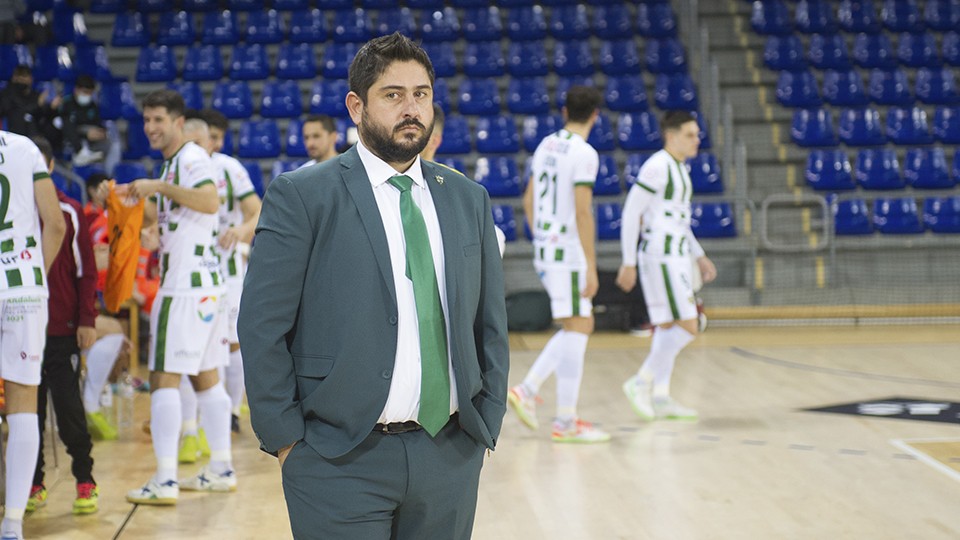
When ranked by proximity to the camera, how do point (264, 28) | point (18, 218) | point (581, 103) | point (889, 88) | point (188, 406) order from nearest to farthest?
Answer: point (18, 218) < point (188, 406) < point (581, 103) < point (889, 88) < point (264, 28)

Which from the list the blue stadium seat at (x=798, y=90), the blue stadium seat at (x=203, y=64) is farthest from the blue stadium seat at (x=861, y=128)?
the blue stadium seat at (x=203, y=64)

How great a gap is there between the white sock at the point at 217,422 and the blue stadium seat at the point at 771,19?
1111 centimetres

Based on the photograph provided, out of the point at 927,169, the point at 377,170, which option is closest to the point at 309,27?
the point at 927,169

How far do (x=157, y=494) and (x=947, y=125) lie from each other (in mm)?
11276

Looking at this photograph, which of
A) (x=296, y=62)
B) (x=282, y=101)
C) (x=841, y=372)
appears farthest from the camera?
(x=296, y=62)

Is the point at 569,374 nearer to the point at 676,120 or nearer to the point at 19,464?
the point at 676,120

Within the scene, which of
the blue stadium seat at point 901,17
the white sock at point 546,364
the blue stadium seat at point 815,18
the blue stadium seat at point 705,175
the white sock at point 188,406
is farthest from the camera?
the blue stadium seat at point 901,17

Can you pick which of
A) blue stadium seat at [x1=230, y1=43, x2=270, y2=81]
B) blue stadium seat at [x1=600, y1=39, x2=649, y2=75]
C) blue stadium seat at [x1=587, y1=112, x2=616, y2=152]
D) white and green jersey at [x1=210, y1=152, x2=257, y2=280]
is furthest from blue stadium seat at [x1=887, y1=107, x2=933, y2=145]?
white and green jersey at [x1=210, y1=152, x2=257, y2=280]

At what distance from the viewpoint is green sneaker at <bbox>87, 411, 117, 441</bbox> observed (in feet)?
22.7

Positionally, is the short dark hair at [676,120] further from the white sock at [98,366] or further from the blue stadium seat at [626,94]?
the blue stadium seat at [626,94]

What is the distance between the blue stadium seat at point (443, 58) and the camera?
14.0 metres

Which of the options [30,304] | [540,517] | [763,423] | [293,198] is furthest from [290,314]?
[763,423]

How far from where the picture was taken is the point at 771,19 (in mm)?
14984

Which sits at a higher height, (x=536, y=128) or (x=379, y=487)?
(x=536, y=128)
